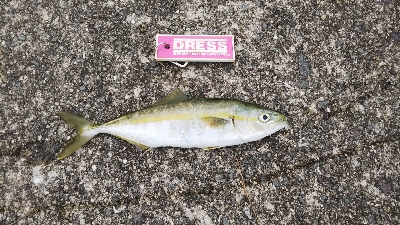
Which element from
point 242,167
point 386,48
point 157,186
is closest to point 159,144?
point 157,186

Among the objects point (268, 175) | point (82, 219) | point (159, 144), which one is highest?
point (159, 144)

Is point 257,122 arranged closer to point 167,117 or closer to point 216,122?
point 216,122

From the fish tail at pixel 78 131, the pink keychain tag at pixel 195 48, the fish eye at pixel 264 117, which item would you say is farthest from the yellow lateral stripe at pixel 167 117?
the pink keychain tag at pixel 195 48

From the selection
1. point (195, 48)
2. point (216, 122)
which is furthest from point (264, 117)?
point (195, 48)

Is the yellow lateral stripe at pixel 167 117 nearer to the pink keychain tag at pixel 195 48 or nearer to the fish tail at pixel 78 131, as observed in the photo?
the fish tail at pixel 78 131

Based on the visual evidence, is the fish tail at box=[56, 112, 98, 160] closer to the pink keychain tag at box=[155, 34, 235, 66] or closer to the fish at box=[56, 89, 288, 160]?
the fish at box=[56, 89, 288, 160]

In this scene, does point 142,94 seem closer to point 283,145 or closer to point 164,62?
point 164,62
